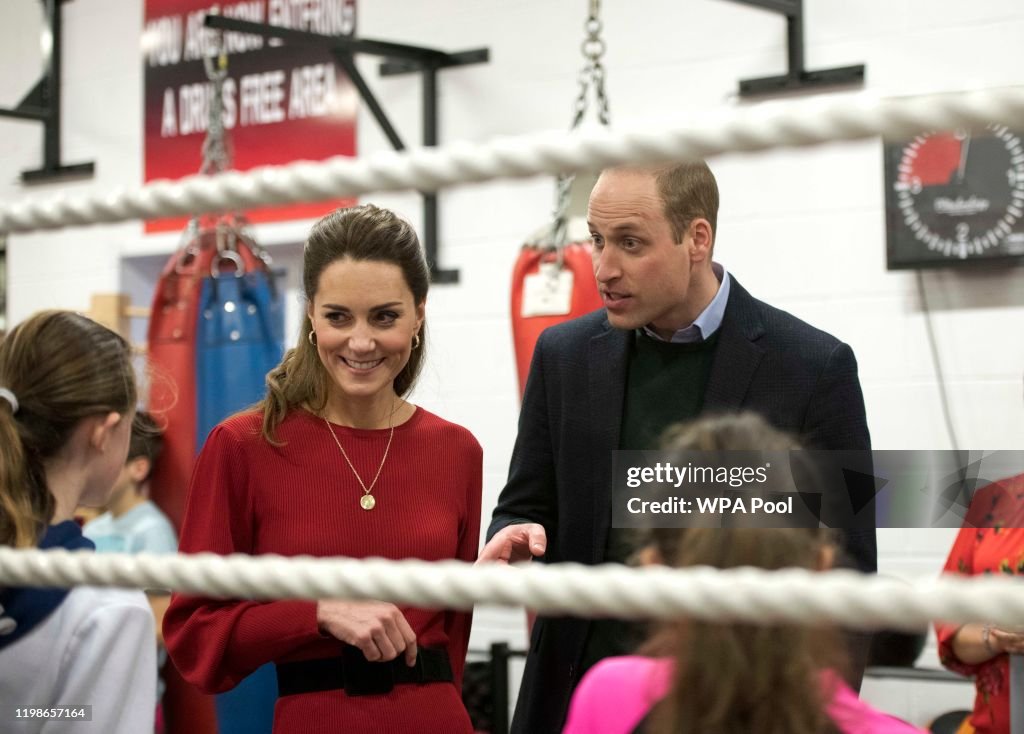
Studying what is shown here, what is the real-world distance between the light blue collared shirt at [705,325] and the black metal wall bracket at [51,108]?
10.3 ft

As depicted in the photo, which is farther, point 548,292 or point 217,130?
point 217,130

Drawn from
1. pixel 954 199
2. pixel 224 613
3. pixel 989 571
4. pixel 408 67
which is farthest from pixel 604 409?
pixel 408 67

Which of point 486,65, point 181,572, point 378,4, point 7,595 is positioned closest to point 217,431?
point 7,595

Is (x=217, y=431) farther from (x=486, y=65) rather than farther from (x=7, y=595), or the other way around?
(x=486, y=65)

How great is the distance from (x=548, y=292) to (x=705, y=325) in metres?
1.00

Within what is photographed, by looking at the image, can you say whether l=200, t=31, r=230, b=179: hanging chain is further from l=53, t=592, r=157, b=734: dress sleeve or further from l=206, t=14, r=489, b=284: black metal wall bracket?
l=53, t=592, r=157, b=734: dress sleeve

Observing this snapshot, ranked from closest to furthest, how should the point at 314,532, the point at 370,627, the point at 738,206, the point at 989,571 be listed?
the point at 370,627
the point at 314,532
the point at 989,571
the point at 738,206

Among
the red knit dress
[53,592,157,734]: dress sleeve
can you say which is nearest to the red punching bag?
the red knit dress

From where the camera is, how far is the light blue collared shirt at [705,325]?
5.06 ft

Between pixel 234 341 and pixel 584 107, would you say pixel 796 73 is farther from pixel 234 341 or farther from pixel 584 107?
pixel 234 341

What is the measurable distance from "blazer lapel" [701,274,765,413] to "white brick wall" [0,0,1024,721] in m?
0.77

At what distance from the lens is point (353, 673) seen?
1.34 meters

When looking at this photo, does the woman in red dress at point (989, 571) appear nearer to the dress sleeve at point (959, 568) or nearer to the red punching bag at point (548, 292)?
the dress sleeve at point (959, 568)

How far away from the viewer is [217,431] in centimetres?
138
